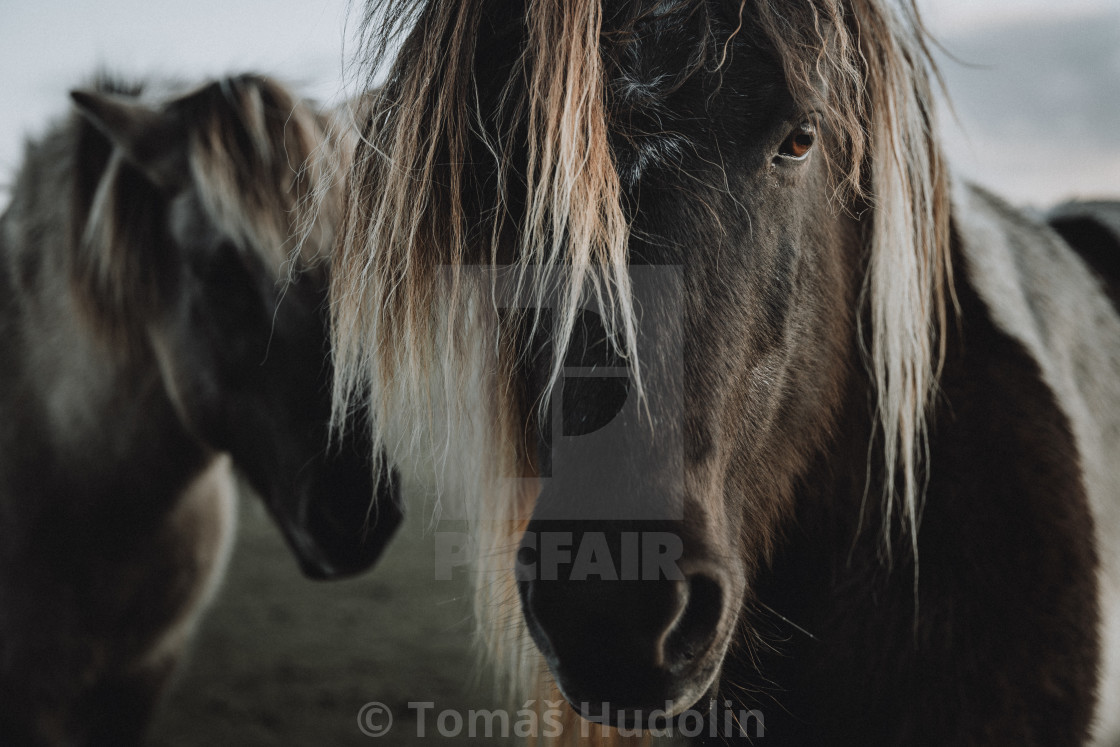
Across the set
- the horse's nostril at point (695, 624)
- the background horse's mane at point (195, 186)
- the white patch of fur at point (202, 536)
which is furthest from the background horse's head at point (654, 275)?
the white patch of fur at point (202, 536)

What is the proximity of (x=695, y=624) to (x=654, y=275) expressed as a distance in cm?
30

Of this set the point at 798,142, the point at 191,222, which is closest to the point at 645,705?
the point at 798,142

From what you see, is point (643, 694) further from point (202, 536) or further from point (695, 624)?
point (202, 536)

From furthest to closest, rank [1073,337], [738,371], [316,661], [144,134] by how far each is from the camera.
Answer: [316,661] → [144,134] → [1073,337] → [738,371]

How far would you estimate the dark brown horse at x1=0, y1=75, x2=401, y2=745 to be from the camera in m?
1.13

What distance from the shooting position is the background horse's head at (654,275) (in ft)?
1.86

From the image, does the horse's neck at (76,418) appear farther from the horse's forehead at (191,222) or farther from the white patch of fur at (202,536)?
the horse's forehead at (191,222)

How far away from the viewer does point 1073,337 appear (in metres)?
0.95

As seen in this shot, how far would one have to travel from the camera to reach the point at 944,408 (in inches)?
33.3

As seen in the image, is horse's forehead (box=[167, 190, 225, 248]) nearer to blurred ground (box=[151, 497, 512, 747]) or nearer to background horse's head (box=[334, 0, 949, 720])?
background horse's head (box=[334, 0, 949, 720])

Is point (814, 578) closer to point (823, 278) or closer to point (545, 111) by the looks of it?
point (823, 278)

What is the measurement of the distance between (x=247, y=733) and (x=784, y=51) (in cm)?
230

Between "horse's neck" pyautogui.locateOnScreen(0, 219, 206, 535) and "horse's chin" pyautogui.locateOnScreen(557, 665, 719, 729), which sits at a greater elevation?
"horse's chin" pyautogui.locateOnScreen(557, 665, 719, 729)

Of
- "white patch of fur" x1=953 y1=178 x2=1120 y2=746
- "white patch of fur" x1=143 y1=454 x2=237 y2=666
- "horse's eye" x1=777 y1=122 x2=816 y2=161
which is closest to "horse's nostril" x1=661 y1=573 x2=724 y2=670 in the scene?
"horse's eye" x1=777 y1=122 x2=816 y2=161
